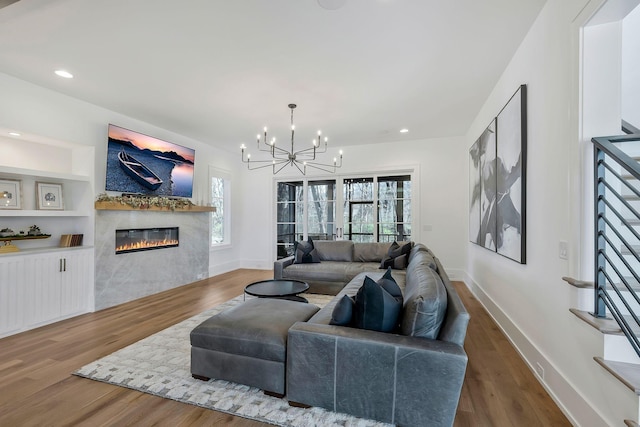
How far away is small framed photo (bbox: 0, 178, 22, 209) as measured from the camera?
323cm

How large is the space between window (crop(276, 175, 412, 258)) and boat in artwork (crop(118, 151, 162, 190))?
2832mm

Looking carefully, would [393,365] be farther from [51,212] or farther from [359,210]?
[359,210]

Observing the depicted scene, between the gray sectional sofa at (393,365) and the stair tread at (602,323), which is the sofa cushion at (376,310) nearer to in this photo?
the gray sectional sofa at (393,365)

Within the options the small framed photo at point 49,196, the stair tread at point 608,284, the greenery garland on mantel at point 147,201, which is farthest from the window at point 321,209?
the stair tread at point 608,284

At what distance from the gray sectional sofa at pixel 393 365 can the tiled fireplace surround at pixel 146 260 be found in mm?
3541

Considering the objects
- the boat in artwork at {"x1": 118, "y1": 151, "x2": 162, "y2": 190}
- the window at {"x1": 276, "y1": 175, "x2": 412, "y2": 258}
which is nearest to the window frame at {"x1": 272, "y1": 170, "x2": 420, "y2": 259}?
the window at {"x1": 276, "y1": 175, "x2": 412, "y2": 258}

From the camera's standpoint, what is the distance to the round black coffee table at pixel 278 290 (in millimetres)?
3326

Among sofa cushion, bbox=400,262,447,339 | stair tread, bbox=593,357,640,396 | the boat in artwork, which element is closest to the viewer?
stair tread, bbox=593,357,640,396

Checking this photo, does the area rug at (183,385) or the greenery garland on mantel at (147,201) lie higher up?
the greenery garland on mantel at (147,201)

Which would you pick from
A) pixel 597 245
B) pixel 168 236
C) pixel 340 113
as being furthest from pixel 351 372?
pixel 168 236

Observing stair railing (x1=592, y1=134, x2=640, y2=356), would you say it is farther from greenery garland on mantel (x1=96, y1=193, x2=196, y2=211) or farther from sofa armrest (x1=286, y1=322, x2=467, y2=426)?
greenery garland on mantel (x1=96, y1=193, x2=196, y2=211)

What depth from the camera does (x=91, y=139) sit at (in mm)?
3965

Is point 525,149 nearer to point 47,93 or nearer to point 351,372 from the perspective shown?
point 351,372

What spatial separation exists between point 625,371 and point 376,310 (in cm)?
124
